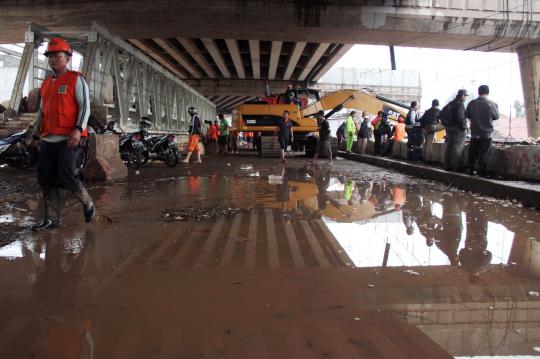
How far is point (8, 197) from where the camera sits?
700 cm

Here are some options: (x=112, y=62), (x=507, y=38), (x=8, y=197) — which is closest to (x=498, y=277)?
(x=8, y=197)

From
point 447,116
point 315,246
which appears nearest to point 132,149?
point 447,116

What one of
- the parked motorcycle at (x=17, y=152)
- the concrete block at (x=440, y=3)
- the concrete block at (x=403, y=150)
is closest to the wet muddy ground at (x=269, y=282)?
the parked motorcycle at (x=17, y=152)

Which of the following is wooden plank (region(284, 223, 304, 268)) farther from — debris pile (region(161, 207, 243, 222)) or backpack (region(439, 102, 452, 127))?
backpack (region(439, 102, 452, 127))

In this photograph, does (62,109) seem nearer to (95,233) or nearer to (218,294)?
(95,233)

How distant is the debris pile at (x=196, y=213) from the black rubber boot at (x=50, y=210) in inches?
50.0

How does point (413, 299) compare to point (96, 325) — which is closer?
point (96, 325)

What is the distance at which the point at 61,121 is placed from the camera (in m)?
A: 4.66

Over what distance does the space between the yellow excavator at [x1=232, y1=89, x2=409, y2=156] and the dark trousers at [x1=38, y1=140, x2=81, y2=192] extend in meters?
14.2

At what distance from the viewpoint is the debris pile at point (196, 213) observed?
5.74m

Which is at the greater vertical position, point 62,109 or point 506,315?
point 62,109

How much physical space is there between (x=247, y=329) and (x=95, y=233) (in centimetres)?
278

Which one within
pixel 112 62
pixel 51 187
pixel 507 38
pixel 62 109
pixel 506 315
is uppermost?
pixel 507 38

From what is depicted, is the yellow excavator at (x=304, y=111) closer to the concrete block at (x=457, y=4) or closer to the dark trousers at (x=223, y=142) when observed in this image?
the dark trousers at (x=223, y=142)
